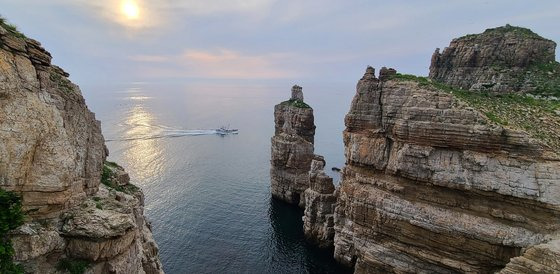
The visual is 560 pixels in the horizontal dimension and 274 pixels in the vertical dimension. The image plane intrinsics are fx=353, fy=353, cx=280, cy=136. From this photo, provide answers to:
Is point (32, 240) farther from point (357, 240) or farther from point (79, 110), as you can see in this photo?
point (357, 240)

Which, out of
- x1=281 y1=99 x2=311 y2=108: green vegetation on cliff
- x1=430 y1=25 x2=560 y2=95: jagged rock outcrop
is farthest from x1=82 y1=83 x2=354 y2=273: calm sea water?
x1=430 y1=25 x2=560 y2=95: jagged rock outcrop

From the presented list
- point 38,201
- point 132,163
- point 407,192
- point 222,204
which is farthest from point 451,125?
point 132,163

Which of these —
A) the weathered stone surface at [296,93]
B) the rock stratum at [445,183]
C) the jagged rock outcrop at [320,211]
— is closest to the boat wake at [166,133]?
the weathered stone surface at [296,93]

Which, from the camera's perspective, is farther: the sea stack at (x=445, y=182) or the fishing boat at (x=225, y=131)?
the fishing boat at (x=225, y=131)

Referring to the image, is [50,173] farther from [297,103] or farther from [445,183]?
[297,103]

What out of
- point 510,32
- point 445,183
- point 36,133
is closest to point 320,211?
point 445,183

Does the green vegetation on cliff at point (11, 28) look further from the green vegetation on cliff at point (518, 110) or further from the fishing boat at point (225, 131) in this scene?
the fishing boat at point (225, 131)
